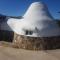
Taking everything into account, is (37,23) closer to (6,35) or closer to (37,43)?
(37,43)

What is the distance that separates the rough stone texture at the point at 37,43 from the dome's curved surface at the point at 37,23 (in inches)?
17.6

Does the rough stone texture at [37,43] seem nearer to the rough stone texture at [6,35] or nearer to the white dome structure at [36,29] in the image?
the white dome structure at [36,29]

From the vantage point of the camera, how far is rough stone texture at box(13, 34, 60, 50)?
42.9 ft

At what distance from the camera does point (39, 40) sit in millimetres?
13180

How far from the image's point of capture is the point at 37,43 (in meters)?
13.1

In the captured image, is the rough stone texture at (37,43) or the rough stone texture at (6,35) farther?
the rough stone texture at (6,35)

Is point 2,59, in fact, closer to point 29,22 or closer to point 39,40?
point 39,40

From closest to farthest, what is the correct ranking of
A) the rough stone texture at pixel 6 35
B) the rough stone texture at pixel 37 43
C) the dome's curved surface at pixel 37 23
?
the rough stone texture at pixel 37 43 → the dome's curved surface at pixel 37 23 → the rough stone texture at pixel 6 35

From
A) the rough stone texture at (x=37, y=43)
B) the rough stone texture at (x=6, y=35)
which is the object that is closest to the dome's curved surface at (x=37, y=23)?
the rough stone texture at (x=37, y=43)

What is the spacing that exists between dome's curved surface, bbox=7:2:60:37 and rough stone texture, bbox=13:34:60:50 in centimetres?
45

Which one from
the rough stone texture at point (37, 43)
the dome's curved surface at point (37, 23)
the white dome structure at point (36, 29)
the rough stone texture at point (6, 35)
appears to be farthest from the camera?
the rough stone texture at point (6, 35)

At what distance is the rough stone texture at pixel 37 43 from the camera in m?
13.1

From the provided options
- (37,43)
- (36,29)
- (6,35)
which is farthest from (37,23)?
(6,35)

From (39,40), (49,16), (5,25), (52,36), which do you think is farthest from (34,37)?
(5,25)
